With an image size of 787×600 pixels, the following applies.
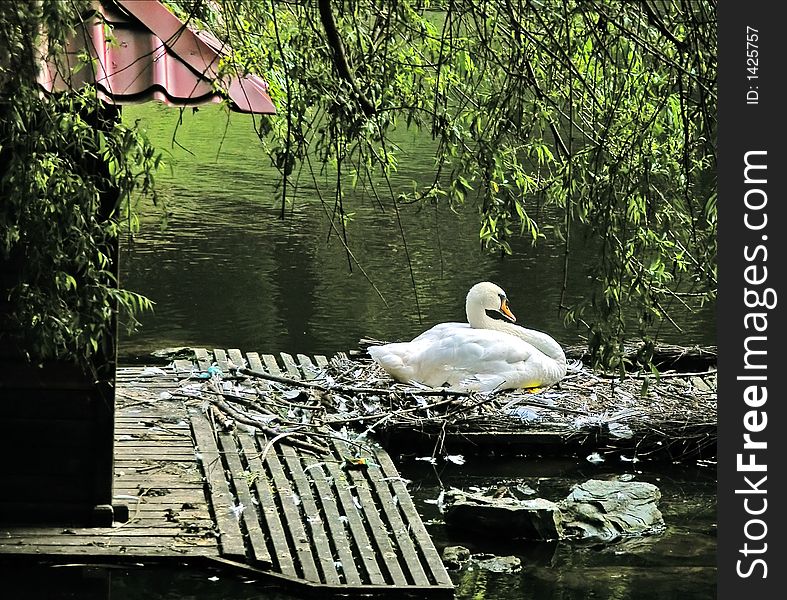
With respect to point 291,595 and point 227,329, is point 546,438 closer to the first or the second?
point 291,595

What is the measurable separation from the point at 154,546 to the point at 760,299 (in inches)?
148

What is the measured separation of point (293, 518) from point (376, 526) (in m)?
0.50

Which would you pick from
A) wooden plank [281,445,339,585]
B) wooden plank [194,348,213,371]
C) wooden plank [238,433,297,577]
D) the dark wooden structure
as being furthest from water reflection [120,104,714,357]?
the dark wooden structure

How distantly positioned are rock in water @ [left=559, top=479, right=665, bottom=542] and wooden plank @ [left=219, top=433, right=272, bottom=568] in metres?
2.12

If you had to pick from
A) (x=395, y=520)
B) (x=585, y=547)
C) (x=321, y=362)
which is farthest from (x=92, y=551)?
(x=321, y=362)

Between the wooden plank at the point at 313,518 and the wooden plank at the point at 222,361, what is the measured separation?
1.86 m

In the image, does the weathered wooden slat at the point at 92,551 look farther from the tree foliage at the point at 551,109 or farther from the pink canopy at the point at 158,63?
the tree foliage at the point at 551,109

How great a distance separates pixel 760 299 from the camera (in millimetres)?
4844

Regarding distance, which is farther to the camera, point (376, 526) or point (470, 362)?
point (470, 362)

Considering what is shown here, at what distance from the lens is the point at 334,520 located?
25.8ft

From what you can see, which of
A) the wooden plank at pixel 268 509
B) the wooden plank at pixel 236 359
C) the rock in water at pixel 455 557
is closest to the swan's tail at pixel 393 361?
the wooden plank at pixel 236 359

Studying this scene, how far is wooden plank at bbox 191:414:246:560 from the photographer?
729 centimetres

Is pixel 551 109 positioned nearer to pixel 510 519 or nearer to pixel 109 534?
pixel 109 534

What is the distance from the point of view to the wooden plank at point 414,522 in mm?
7148
